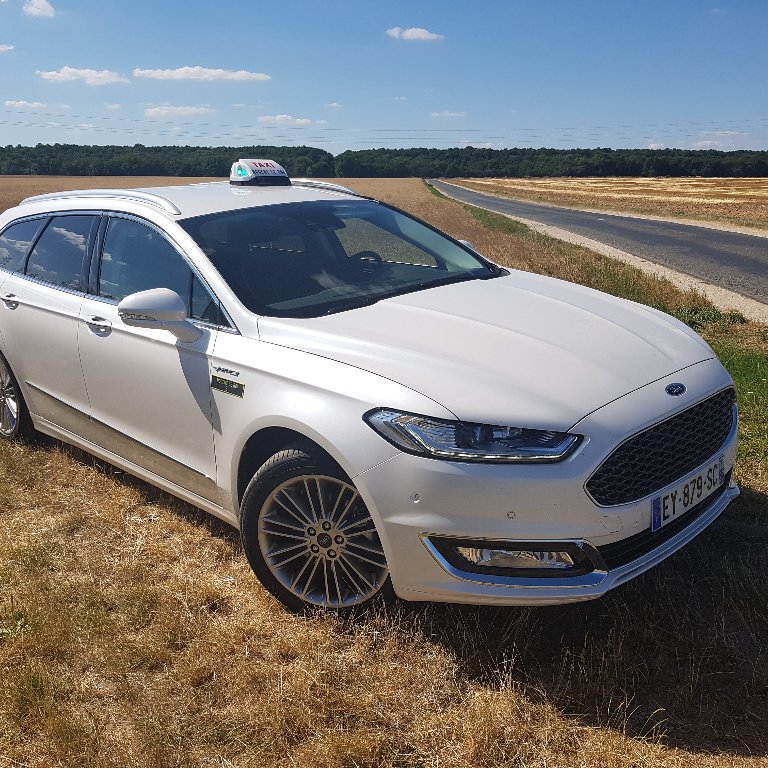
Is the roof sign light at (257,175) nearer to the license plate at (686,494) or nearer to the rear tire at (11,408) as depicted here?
the rear tire at (11,408)

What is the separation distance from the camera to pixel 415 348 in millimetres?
3062

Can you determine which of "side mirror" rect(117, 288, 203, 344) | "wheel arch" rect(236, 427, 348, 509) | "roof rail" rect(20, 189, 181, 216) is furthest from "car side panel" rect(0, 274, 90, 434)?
"wheel arch" rect(236, 427, 348, 509)

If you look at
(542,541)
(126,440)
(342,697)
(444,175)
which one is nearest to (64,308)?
(126,440)

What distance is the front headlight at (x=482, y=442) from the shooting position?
2701 mm

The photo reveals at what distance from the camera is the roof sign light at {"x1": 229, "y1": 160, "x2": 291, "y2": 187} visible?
489 centimetres

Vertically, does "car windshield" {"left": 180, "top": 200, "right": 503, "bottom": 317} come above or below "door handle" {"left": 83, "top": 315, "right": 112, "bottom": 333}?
above

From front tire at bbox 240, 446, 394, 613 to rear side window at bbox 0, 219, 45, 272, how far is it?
2668mm

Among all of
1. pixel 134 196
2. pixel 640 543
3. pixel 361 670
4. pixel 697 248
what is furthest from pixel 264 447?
pixel 697 248

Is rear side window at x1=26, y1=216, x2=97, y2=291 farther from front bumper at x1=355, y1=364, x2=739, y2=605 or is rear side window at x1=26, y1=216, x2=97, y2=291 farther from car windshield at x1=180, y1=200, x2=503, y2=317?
front bumper at x1=355, y1=364, x2=739, y2=605

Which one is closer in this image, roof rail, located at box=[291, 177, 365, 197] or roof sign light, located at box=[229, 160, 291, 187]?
roof sign light, located at box=[229, 160, 291, 187]

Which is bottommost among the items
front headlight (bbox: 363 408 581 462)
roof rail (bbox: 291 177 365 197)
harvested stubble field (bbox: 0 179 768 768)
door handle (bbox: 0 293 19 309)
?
harvested stubble field (bbox: 0 179 768 768)

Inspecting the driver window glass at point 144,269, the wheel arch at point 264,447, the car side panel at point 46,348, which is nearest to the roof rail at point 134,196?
the driver window glass at point 144,269

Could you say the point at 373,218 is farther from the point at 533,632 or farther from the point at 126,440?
the point at 533,632

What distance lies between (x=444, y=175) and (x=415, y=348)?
153 metres
